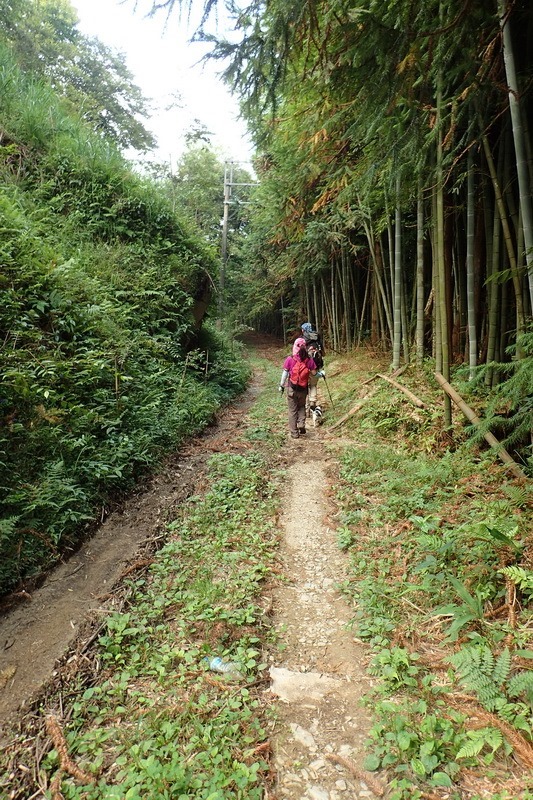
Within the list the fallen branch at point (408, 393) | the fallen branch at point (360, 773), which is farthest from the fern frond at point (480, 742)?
the fallen branch at point (408, 393)

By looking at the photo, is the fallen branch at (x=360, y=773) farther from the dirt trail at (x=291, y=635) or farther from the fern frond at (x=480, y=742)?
the fern frond at (x=480, y=742)

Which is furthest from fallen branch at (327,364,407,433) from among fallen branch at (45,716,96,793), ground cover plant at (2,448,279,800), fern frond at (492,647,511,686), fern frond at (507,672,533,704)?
fallen branch at (45,716,96,793)

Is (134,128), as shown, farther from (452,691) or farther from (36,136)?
(452,691)

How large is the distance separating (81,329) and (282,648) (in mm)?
4556

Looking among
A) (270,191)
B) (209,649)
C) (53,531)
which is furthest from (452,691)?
(270,191)

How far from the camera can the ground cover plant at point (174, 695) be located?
1.68 m

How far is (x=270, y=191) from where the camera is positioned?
9.60 metres

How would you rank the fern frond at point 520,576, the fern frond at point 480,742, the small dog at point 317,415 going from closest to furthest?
the fern frond at point 480,742 → the fern frond at point 520,576 → the small dog at point 317,415

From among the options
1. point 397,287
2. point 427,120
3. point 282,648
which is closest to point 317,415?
point 397,287

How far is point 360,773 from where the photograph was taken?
166 cm

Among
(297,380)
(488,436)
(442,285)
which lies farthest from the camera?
(297,380)

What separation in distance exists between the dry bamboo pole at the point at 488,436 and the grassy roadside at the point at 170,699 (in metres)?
2.26

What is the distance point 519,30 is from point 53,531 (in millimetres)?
5554

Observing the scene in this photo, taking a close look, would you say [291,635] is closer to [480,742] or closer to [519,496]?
[480,742]
